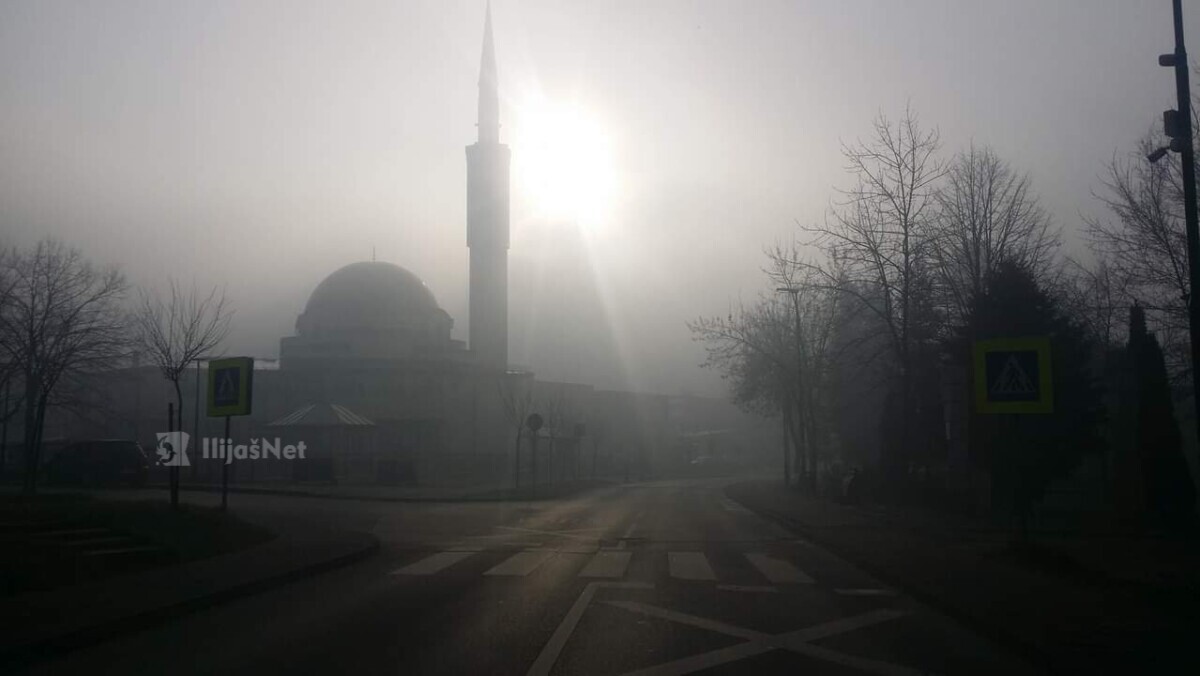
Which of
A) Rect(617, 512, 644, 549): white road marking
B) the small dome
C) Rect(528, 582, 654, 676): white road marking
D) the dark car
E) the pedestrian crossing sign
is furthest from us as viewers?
the small dome

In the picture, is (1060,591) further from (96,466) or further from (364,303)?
(364,303)

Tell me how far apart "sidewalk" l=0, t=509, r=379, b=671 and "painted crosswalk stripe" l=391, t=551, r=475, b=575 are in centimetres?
100

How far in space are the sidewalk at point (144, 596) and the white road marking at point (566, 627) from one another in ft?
12.8

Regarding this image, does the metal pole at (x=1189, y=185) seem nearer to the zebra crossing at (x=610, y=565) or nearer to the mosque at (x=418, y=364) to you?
the zebra crossing at (x=610, y=565)

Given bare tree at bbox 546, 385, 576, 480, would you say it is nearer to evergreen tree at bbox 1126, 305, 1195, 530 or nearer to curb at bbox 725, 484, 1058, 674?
evergreen tree at bbox 1126, 305, 1195, 530

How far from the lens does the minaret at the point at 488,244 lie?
91312 millimetres

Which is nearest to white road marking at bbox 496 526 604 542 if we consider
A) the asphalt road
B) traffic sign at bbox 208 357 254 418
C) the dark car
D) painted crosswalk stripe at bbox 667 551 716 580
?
the asphalt road

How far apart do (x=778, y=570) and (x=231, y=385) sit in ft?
35.5

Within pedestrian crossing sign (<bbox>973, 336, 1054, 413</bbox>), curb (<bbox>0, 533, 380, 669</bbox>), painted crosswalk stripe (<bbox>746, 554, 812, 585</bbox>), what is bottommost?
painted crosswalk stripe (<bbox>746, 554, 812, 585</bbox>)

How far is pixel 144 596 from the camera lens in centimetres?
1145

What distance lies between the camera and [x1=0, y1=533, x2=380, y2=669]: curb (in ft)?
27.9

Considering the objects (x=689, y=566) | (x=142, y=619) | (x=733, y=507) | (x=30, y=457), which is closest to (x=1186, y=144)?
(x=689, y=566)

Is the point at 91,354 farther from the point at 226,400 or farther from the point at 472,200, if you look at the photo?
the point at 472,200

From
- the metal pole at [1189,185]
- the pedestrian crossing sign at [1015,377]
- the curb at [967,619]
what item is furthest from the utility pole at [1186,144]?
the curb at [967,619]
